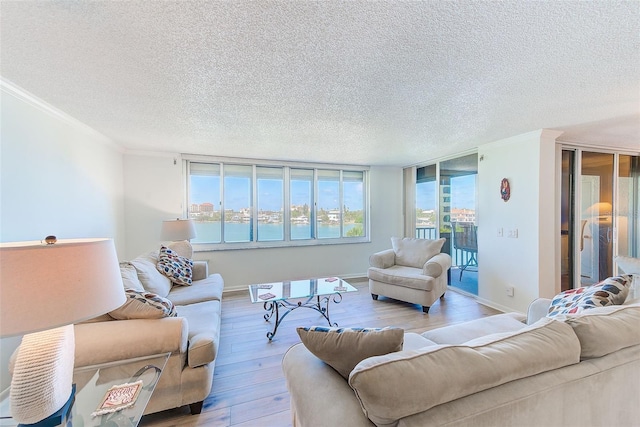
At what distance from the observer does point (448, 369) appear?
0.80 meters

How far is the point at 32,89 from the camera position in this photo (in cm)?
182

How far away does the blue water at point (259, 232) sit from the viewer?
409 cm

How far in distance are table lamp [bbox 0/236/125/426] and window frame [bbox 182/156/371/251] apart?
3.19 meters

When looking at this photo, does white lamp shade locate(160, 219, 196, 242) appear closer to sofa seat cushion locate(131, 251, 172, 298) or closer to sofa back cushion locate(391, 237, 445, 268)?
sofa seat cushion locate(131, 251, 172, 298)

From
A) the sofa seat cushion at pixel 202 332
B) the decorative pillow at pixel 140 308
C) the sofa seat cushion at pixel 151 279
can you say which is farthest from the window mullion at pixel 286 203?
the decorative pillow at pixel 140 308

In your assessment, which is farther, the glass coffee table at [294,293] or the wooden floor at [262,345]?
the glass coffee table at [294,293]

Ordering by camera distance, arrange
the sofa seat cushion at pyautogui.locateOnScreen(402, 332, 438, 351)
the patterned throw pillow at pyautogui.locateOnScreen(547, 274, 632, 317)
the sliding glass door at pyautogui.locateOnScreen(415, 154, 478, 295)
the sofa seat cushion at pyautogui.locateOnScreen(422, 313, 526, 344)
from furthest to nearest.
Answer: the sliding glass door at pyautogui.locateOnScreen(415, 154, 478, 295)
the sofa seat cushion at pyautogui.locateOnScreen(422, 313, 526, 344)
the sofa seat cushion at pyautogui.locateOnScreen(402, 332, 438, 351)
the patterned throw pillow at pyautogui.locateOnScreen(547, 274, 632, 317)

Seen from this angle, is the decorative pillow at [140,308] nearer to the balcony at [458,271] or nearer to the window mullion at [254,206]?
the window mullion at [254,206]

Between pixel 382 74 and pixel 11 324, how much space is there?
2026mm

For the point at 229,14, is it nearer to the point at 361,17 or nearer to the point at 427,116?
the point at 361,17

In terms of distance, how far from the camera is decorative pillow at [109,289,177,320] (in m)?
1.54

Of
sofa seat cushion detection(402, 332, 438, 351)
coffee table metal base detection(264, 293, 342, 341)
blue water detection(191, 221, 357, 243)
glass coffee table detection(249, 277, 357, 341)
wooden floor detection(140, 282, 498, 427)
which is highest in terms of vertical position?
blue water detection(191, 221, 357, 243)

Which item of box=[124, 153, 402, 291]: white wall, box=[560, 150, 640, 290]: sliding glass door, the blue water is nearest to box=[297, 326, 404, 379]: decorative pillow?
box=[124, 153, 402, 291]: white wall

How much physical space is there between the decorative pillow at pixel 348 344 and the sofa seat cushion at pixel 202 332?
913 mm
